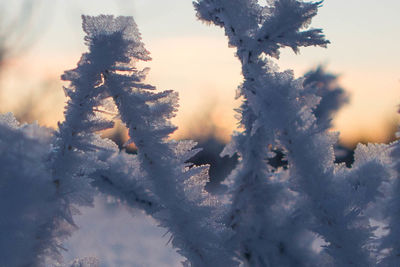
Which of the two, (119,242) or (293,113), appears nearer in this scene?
(293,113)

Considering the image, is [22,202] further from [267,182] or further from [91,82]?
[267,182]

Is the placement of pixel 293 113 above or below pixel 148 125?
above

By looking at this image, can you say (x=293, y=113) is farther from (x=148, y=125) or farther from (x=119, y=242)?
(x=119, y=242)

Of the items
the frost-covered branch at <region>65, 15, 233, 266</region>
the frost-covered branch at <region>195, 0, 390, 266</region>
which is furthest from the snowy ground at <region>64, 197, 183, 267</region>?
the frost-covered branch at <region>195, 0, 390, 266</region>

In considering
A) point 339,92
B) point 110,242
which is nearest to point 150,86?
point 110,242

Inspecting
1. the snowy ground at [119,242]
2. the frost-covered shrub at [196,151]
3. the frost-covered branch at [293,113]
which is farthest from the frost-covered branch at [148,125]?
the snowy ground at [119,242]

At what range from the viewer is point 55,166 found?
1.98 feet

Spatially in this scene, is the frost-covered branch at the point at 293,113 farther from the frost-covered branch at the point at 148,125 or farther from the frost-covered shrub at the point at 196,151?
the frost-covered branch at the point at 148,125

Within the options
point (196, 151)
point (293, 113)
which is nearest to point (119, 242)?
point (196, 151)

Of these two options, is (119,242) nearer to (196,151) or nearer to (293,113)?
(196,151)

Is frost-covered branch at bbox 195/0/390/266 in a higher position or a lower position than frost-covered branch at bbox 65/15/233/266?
higher

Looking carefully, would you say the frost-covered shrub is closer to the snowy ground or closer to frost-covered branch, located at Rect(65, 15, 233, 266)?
frost-covered branch, located at Rect(65, 15, 233, 266)

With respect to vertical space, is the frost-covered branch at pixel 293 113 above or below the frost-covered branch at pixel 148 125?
above

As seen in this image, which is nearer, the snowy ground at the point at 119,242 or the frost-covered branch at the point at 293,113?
the frost-covered branch at the point at 293,113
